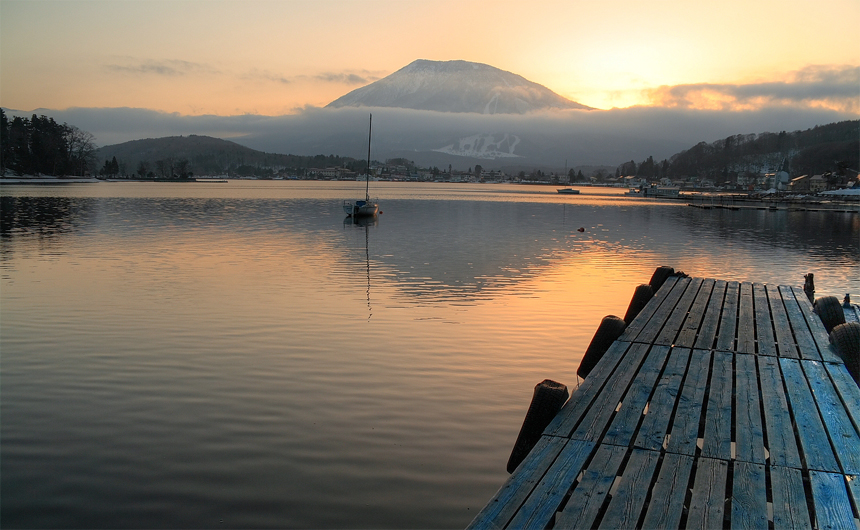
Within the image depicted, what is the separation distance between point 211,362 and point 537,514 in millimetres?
9322

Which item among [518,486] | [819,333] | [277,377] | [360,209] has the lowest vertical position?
[277,377]

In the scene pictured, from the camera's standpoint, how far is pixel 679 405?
7102mm

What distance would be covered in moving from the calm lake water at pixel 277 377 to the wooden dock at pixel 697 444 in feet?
6.08

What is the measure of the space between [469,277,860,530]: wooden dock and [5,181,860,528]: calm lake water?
1.85m

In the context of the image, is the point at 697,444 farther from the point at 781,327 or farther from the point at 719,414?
the point at 781,327

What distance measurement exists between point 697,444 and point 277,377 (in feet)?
24.2

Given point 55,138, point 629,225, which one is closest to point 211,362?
point 629,225

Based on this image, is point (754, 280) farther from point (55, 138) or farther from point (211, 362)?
point (55, 138)

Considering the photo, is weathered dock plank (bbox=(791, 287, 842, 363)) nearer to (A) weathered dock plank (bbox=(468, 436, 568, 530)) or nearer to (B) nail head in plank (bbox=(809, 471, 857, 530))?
(B) nail head in plank (bbox=(809, 471, 857, 530))

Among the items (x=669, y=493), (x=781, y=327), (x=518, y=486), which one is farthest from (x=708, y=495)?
(x=781, y=327)

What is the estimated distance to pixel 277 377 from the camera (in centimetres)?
1171

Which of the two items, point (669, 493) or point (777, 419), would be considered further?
point (777, 419)

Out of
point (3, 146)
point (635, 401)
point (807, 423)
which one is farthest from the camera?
point (3, 146)

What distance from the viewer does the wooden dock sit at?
15.8 ft
